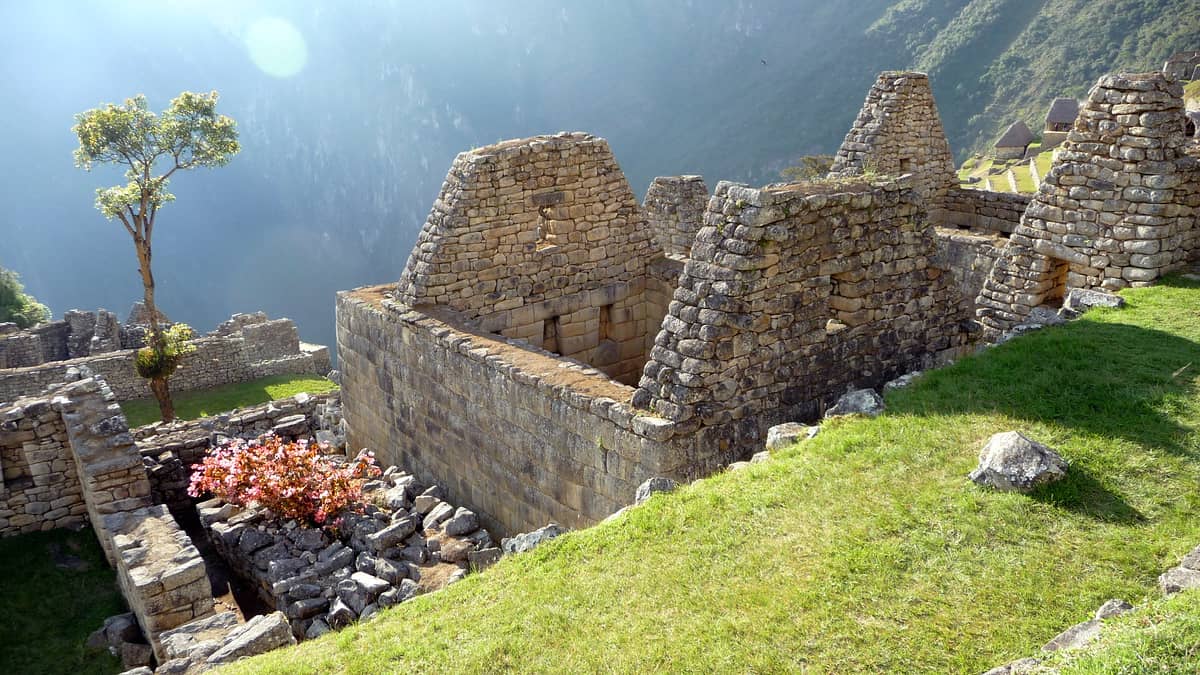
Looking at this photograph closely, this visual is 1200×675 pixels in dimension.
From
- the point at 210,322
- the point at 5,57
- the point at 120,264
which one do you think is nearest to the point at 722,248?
the point at 210,322

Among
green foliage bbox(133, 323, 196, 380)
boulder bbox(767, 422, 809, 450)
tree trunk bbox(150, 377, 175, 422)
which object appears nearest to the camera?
boulder bbox(767, 422, 809, 450)

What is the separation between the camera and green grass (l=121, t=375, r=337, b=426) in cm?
2370

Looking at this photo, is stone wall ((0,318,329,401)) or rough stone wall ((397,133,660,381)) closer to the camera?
rough stone wall ((397,133,660,381))

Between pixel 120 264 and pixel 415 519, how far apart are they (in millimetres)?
139391

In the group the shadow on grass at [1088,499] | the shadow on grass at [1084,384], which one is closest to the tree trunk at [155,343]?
the shadow on grass at [1084,384]

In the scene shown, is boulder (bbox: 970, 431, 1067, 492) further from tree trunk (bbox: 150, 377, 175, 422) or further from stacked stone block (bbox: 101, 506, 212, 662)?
tree trunk (bbox: 150, 377, 175, 422)

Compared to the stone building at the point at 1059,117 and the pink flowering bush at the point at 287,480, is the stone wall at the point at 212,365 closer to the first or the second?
the pink flowering bush at the point at 287,480

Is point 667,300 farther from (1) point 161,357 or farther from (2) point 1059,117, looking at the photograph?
(2) point 1059,117

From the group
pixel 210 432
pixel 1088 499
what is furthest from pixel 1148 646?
pixel 210 432

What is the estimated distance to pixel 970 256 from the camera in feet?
39.2

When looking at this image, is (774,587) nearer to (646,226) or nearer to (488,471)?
(488,471)

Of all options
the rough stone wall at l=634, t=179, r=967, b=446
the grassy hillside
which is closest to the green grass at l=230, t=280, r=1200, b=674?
the rough stone wall at l=634, t=179, r=967, b=446

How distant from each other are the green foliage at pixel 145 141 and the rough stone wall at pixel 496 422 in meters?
13.8

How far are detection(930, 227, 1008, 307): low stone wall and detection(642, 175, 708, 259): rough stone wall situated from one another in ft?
14.5
